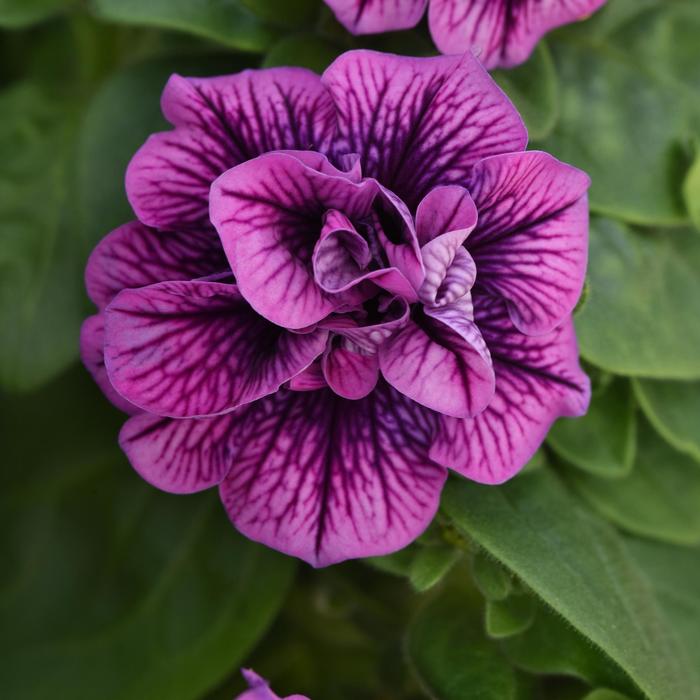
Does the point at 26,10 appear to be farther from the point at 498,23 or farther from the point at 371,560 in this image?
the point at 371,560

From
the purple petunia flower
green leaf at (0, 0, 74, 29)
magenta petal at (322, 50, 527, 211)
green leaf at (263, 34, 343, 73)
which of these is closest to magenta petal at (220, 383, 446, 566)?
the purple petunia flower

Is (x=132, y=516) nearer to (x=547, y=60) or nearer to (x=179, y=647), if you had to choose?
(x=179, y=647)

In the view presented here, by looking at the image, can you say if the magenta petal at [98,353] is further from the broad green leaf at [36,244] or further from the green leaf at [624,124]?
the green leaf at [624,124]

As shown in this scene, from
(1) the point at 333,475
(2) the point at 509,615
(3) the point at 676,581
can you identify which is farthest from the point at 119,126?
(3) the point at 676,581

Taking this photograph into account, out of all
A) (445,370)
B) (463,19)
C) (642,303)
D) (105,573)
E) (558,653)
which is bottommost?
(105,573)

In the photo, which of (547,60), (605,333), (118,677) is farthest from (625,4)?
(118,677)
